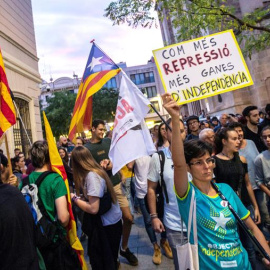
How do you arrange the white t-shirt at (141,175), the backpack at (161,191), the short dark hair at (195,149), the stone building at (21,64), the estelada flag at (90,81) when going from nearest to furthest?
the short dark hair at (195,149), the backpack at (161,191), the estelada flag at (90,81), the white t-shirt at (141,175), the stone building at (21,64)

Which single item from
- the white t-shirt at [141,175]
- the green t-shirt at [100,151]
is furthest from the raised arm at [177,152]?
the white t-shirt at [141,175]

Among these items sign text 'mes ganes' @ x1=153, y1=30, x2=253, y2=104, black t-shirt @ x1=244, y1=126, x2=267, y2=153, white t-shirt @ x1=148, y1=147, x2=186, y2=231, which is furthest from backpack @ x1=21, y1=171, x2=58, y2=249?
black t-shirt @ x1=244, y1=126, x2=267, y2=153

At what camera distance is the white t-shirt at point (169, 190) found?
272 centimetres

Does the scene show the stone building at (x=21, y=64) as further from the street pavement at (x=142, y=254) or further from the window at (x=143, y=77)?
the window at (x=143, y=77)

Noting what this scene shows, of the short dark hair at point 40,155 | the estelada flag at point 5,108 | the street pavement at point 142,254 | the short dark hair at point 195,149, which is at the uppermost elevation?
the estelada flag at point 5,108

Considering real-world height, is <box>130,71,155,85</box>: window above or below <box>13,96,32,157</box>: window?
above

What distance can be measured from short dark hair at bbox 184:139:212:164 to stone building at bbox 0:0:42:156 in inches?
327

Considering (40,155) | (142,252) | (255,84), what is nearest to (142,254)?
(142,252)

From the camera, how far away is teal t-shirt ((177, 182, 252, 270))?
6.05 ft

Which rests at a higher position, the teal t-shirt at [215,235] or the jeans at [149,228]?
the teal t-shirt at [215,235]

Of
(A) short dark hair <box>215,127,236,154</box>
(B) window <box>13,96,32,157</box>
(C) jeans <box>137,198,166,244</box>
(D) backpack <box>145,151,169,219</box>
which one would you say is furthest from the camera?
(B) window <box>13,96,32,157</box>

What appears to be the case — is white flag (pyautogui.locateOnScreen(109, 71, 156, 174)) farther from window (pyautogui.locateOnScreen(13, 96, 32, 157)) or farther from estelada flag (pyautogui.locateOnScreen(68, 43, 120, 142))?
window (pyautogui.locateOnScreen(13, 96, 32, 157))

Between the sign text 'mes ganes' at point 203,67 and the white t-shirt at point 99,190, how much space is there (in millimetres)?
1587

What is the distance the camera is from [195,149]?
78.0 inches
